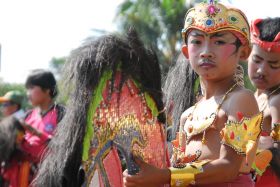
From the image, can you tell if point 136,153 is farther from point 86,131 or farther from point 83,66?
point 83,66

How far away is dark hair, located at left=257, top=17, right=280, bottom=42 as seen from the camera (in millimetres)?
4324

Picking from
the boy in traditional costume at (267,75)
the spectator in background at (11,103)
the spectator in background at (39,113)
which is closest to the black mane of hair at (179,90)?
the boy in traditional costume at (267,75)

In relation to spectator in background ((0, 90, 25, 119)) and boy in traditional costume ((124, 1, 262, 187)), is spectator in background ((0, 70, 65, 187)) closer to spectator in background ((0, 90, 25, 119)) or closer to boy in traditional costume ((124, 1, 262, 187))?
spectator in background ((0, 90, 25, 119))

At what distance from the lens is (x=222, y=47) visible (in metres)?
3.24

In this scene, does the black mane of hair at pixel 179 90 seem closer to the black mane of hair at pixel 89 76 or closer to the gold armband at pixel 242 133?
the black mane of hair at pixel 89 76

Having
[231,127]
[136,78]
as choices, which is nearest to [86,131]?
[136,78]

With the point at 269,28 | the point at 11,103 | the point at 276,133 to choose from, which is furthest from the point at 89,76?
the point at 11,103

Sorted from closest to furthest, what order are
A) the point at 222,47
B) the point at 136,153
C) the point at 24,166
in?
the point at 136,153
the point at 222,47
the point at 24,166

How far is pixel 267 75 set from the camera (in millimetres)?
4234

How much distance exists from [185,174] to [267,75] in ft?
4.65

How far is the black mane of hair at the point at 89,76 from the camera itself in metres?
3.03

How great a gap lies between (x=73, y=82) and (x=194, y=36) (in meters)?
0.63

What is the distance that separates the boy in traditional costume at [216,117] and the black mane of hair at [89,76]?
20cm

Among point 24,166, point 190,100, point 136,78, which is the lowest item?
point 24,166
